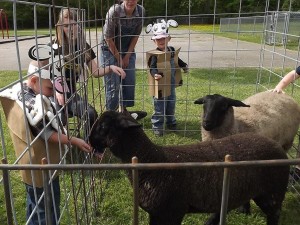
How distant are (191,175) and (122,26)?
3215 mm

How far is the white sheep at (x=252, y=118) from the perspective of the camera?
4109 millimetres

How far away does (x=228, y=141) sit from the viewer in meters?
3.00

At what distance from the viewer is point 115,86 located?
16.7ft

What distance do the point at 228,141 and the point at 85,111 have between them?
1.33 metres

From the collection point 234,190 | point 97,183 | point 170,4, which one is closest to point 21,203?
point 97,183

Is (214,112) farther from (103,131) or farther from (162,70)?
(103,131)

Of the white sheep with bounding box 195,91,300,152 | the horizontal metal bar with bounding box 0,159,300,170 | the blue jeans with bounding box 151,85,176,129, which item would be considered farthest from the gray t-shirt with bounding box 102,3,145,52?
the horizontal metal bar with bounding box 0,159,300,170

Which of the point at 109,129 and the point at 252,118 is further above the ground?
the point at 109,129

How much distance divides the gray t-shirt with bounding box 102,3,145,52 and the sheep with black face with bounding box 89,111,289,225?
2255 mm

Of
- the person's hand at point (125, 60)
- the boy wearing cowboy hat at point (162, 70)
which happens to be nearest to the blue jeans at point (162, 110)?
the boy wearing cowboy hat at point (162, 70)

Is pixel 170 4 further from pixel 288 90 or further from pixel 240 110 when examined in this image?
pixel 240 110

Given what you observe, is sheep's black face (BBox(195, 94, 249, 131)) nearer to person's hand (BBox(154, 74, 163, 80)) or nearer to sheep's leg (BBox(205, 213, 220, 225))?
sheep's leg (BBox(205, 213, 220, 225))

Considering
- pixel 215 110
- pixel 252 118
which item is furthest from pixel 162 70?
pixel 252 118

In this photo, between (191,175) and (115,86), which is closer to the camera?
(191,175)
